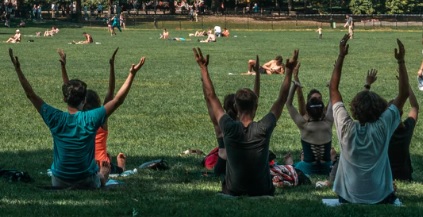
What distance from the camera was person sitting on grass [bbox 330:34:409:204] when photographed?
30.5 feet

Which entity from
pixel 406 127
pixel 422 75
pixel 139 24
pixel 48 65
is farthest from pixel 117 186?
pixel 139 24

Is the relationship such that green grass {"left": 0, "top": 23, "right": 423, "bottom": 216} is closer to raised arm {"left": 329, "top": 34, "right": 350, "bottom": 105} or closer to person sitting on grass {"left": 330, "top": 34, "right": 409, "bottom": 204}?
person sitting on grass {"left": 330, "top": 34, "right": 409, "bottom": 204}

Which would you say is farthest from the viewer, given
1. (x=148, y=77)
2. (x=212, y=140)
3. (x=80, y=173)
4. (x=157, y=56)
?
(x=157, y=56)

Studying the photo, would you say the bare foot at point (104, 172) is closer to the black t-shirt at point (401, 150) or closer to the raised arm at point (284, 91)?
the raised arm at point (284, 91)

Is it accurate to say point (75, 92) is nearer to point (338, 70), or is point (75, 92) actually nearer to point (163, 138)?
point (338, 70)

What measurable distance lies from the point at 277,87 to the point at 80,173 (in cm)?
1696

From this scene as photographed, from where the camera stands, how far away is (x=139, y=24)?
321 feet

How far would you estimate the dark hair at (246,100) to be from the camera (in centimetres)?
948

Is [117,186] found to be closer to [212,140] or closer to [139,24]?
[212,140]

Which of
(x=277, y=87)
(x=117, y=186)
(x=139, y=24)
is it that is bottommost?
(x=139, y=24)

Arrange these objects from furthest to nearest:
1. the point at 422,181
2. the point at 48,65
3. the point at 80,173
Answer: the point at 48,65 → the point at 422,181 → the point at 80,173

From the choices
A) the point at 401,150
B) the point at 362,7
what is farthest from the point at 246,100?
the point at 362,7

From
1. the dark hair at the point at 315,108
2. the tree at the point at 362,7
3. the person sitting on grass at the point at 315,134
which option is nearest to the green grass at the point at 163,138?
the person sitting on grass at the point at 315,134

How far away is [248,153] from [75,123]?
183 cm
